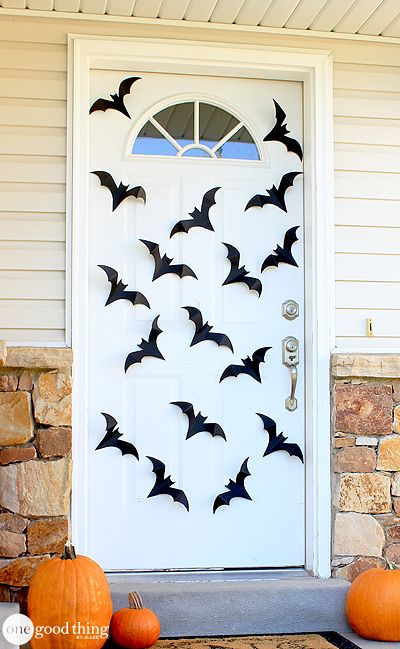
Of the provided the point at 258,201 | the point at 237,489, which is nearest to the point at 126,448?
the point at 237,489

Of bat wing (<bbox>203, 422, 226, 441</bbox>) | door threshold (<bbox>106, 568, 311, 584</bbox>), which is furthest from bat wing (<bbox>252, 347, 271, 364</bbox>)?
door threshold (<bbox>106, 568, 311, 584</bbox>)

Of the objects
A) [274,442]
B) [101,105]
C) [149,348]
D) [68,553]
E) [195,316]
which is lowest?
[68,553]

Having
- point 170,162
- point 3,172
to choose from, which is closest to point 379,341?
point 170,162

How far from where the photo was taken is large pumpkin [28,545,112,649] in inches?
118

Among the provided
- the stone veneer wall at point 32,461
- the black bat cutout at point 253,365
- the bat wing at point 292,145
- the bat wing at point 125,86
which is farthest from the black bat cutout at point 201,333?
the bat wing at point 125,86

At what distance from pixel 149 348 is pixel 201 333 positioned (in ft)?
0.80

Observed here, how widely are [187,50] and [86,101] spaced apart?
0.50 m

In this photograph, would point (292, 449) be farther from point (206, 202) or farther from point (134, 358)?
point (206, 202)

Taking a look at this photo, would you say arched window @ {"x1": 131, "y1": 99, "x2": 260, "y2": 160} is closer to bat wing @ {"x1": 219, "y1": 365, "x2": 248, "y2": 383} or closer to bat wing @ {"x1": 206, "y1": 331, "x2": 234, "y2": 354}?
bat wing @ {"x1": 206, "y1": 331, "x2": 234, "y2": 354}

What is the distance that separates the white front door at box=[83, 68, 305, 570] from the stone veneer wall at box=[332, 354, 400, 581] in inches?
8.1

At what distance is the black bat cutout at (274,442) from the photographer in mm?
3732

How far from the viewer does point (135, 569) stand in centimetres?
362

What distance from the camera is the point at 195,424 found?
145 inches

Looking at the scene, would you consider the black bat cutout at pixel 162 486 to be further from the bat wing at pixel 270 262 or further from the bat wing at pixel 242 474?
the bat wing at pixel 270 262
